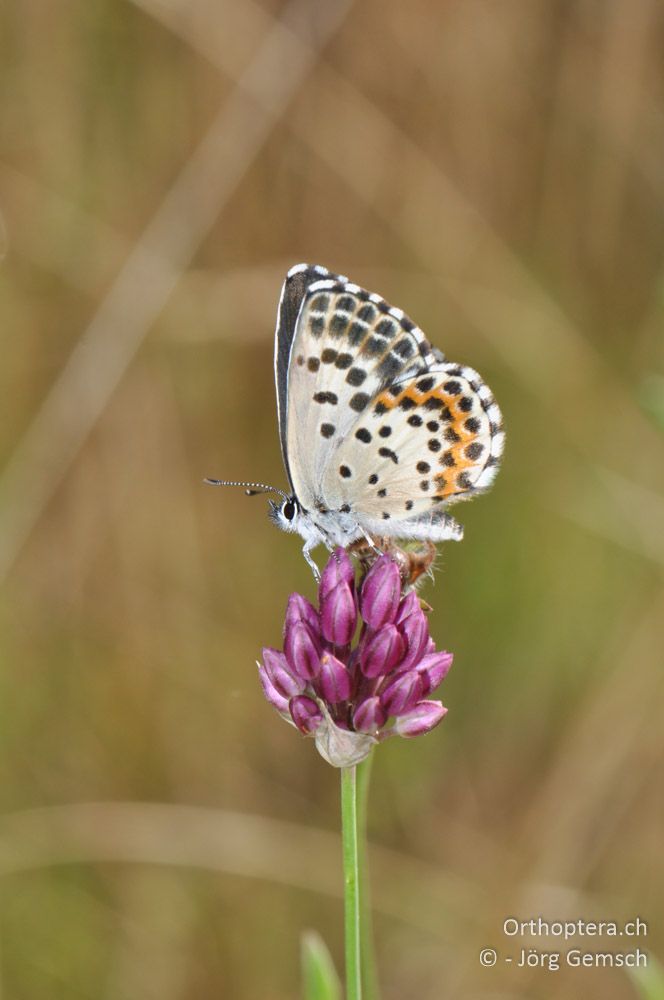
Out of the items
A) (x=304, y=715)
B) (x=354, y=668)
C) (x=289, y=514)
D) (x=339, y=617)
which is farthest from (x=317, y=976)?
(x=289, y=514)

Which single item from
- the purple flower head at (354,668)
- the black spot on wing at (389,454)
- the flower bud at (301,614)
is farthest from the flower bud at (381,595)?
the black spot on wing at (389,454)

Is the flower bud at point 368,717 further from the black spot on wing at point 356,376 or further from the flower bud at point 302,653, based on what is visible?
the black spot on wing at point 356,376

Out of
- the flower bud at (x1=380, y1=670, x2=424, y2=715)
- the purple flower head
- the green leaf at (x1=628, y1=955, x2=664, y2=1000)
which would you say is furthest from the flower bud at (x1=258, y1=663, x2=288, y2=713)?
the green leaf at (x1=628, y1=955, x2=664, y2=1000)

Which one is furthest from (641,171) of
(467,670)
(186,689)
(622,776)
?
(186,689)

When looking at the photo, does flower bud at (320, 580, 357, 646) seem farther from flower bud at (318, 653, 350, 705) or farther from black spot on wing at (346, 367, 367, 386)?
black spot on wing at (346, 367, 367, 386)

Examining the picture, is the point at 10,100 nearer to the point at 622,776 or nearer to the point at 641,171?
the point at 641,171

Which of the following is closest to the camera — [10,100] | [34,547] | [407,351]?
[407,351]
